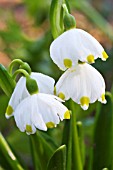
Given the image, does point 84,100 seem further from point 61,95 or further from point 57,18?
point 57,18

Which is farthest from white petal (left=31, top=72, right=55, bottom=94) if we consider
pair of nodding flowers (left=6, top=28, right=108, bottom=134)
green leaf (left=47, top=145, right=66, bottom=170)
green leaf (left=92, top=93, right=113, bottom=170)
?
green leaf (left=92, top=93, right=113, bottom=170)

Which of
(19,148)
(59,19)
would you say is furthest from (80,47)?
(19,148)

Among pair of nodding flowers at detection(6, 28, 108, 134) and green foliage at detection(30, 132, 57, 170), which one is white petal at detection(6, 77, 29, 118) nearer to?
pair of nodding flowers at detection(6, 28, 108, 134)

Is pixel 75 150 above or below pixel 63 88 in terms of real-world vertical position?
below

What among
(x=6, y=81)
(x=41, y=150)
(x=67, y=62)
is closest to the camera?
(x=67, y=62)

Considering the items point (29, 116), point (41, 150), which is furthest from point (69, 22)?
point (41, 150)
